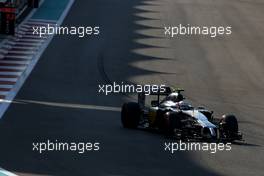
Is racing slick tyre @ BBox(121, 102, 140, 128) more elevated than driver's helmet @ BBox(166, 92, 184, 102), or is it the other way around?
driver's helmet @ BBox(166, 92, 184, 102)

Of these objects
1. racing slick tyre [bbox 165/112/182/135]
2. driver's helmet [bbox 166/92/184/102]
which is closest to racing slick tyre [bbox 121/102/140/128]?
driver's helmet [bbox 166/92/184/102]

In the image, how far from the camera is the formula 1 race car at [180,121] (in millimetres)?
18575

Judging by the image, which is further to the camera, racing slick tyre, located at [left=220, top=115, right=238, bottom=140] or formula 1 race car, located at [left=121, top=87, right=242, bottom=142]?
racing slick tyre, located at [left=220, top=115, right=238, bottom=140]

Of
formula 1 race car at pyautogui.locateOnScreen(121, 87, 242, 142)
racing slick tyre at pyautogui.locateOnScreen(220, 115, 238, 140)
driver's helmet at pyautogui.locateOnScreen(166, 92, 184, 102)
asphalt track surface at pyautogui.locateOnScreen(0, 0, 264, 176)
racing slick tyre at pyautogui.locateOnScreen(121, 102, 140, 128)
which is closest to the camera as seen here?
asphalt track surface at pyautogui.locateOnScreen(0, 0, 264, 176)

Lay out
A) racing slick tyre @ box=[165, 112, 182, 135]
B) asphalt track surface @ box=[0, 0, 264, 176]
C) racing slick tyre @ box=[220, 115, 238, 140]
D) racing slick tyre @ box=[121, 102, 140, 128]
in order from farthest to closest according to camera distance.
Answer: racing slick tyre @ box=[121, 102, 140, 128] → racing slick tyre @ box=[165, 112, 182, 135] → racing slick tyre @ box=[220, 115, 238, 140] → asphalt track surface @ box=[0, 0, 264, 176]

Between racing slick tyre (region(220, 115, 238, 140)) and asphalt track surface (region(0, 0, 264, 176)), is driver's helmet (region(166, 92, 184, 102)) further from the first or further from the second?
racing slick tyre (region(220, 115, 238, 140))

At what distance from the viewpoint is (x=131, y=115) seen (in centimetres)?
2014

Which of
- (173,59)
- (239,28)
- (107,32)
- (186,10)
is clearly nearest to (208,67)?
(173,59)

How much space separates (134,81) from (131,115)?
860 centimetres

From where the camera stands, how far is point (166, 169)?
1565 cm

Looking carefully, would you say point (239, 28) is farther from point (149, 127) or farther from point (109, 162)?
point (109, 162)

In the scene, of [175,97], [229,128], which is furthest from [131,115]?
[229,128]

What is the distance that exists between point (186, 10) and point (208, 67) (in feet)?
52.1

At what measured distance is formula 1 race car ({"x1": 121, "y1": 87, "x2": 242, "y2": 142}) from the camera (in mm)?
18575
